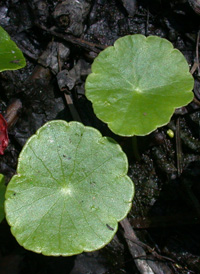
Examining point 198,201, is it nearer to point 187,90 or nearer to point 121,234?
point 121,234

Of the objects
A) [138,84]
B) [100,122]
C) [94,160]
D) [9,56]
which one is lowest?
[100,122]

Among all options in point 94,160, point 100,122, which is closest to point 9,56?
point 100,122

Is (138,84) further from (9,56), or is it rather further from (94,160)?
(9,56)

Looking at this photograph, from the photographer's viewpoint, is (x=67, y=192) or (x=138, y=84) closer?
(x=67, y=192)

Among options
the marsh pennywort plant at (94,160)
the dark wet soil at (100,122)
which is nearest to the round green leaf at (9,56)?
the dark wet soil at (100,122)

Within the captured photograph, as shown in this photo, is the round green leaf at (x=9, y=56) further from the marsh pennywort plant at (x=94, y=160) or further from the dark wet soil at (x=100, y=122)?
the marsh pennywort plant at (x=94, y=160)

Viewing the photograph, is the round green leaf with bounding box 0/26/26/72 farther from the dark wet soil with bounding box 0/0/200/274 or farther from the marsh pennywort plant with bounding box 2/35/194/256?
the marsh pennywort plant with bounding box 2/35/194/256
